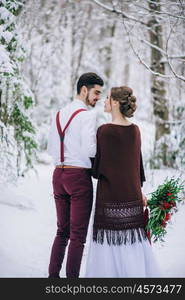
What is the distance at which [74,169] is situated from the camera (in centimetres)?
318

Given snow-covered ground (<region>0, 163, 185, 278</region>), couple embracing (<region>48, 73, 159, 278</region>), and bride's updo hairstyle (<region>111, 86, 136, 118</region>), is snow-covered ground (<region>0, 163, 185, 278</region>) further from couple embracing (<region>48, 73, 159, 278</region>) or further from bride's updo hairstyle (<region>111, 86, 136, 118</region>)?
bride's updo hairstyle (<region>111, 86, 136, 118</region>)

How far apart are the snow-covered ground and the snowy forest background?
0.05 meters

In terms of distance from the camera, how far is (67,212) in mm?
3369

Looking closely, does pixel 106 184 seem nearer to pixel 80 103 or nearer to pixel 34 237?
pixel 80 103

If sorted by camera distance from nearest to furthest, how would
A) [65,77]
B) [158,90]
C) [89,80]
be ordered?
[89,80] < [158,90] < [65,77]

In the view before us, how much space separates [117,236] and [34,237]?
7.82 feet

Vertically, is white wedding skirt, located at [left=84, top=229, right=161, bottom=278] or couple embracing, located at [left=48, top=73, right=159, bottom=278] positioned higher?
couple embracing, located at [left=48, top=73, right=159, bottom=278]

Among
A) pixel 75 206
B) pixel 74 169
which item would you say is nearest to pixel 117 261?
pixel 75 206

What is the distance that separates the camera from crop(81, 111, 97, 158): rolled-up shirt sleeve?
3070mm

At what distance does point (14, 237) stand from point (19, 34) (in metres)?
3.20

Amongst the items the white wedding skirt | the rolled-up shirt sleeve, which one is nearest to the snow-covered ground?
the white wedding skirt

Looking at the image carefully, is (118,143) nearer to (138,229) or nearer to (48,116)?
(138,229)

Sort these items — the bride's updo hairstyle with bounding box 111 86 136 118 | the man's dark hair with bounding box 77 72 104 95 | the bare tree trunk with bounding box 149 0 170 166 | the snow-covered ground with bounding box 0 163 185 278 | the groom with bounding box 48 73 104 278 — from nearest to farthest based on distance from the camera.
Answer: the bride's updo hairstyle with bounding box 111 86 136 118 → the groom with bounding box 48 73 104 278 → the man's dark hair with bounding box 77 72 104 95 → the snow-covered ground with bounding box 0 163 185 278 → the bare tree trunk with bounding box 149 0 170 166

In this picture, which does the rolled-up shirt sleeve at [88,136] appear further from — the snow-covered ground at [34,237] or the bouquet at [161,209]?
the snow-covered ground at [34,237]
